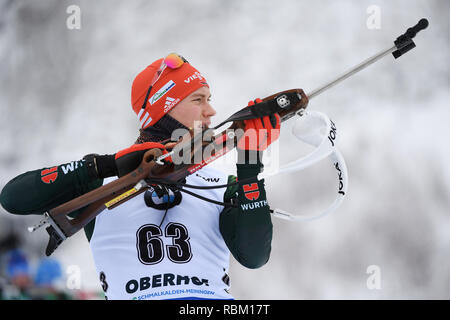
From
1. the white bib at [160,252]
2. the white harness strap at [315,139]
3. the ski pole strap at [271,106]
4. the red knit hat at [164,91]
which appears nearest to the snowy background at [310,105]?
the red knit hat at [164,91]

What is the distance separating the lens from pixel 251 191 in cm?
165

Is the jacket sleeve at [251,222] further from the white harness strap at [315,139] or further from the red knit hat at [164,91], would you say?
the red knit hat at [164,91]

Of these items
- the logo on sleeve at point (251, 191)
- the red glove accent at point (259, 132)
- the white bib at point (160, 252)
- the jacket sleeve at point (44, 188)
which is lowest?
the white bib at point (160, 252)

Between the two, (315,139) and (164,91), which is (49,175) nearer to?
(164,91)

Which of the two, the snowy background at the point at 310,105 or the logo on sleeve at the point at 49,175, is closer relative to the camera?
the logo on sleeve at the point at 49,175

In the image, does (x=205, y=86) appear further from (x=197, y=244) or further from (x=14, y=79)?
(x=14, y=79)

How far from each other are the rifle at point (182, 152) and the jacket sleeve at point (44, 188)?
54 mm

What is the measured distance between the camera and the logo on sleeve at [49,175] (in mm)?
1601

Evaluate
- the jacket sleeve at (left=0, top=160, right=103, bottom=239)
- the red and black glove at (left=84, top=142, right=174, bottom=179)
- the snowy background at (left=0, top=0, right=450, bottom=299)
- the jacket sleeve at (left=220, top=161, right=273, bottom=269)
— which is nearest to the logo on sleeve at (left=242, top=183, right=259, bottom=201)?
the jacket sleeve at (left=220, top=161, right=273, bottom=269)

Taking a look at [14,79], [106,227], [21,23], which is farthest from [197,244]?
[21,23]

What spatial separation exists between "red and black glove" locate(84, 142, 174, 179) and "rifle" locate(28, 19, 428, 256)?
21mm

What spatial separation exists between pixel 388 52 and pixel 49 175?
103 cm

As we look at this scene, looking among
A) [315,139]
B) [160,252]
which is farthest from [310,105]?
[160,252]

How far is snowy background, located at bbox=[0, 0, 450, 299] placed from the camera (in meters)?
2.82
